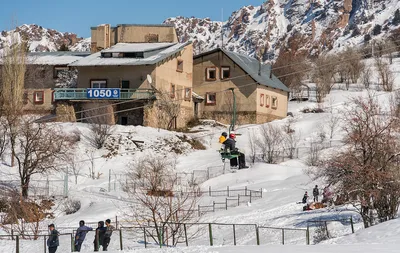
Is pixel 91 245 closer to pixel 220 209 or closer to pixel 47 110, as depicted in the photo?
pixel 220 209

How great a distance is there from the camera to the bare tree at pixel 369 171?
3011cm

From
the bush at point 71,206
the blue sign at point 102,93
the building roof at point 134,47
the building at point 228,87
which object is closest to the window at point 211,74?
the building at point 228,87

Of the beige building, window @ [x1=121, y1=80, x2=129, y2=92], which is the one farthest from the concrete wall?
the beige building

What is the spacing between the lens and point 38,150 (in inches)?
2016

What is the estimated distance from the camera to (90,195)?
163ft

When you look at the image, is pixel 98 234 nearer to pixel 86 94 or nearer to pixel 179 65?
pixel 86 94

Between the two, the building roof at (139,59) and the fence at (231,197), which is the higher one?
the building roof at (139,59)

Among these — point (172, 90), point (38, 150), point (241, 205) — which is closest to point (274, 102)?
point (172, 90)

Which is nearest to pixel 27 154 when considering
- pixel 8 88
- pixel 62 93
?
pixel 8 88

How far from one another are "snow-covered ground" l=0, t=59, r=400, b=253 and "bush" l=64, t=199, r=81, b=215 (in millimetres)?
419

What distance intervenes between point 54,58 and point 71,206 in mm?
29418

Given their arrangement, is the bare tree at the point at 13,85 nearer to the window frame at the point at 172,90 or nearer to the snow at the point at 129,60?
the snow at the point at 129,60

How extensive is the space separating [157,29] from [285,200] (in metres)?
36.0

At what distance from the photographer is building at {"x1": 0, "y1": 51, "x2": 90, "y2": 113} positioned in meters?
70.3
